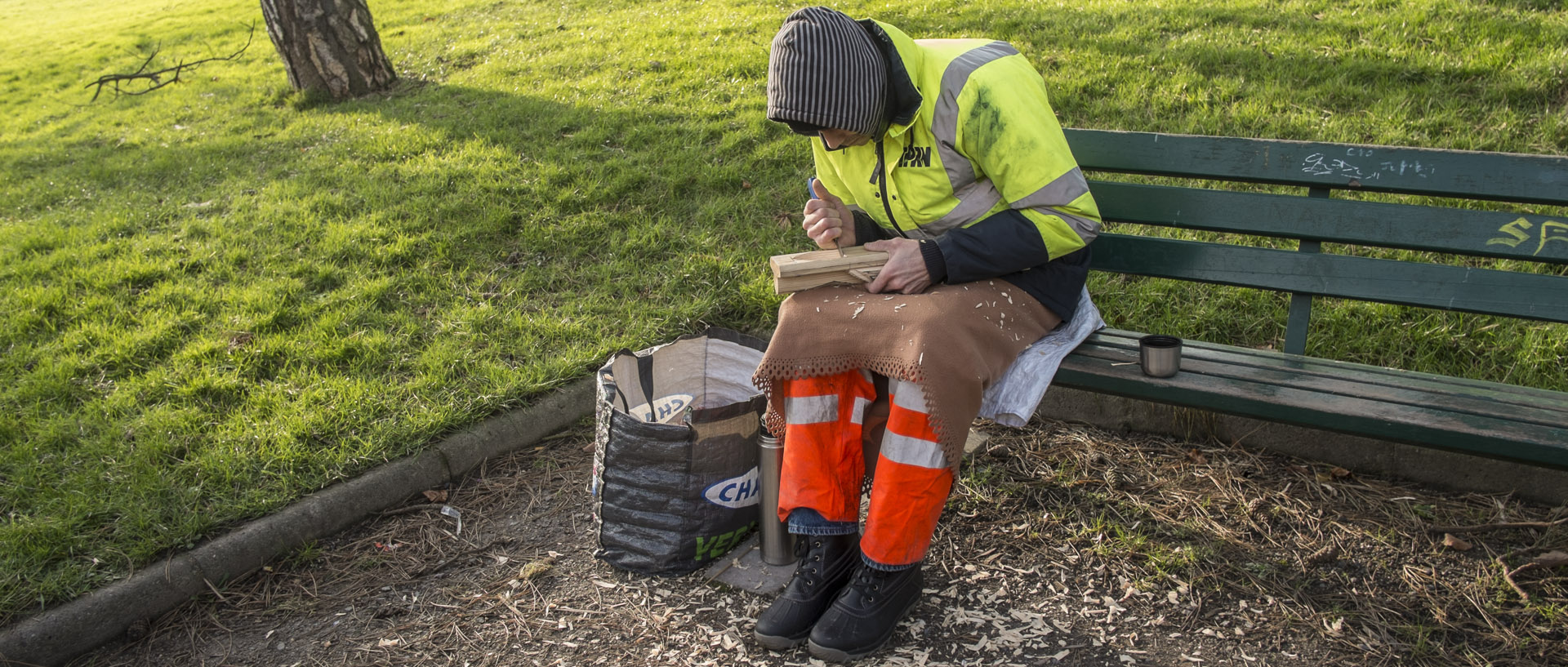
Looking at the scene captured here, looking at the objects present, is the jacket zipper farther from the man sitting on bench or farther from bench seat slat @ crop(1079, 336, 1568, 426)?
bench seat slat @ crop(1079, 336, 1568, 426)

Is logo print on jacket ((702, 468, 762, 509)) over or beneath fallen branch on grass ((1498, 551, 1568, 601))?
over

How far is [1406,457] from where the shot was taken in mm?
2957

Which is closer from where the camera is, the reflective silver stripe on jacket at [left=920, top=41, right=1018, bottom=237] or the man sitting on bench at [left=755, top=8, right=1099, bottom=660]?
the man sitting on bench at [left=755, top=8, right=1099, bottom=660]

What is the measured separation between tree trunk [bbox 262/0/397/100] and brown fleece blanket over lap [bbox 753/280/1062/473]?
5.96 metres

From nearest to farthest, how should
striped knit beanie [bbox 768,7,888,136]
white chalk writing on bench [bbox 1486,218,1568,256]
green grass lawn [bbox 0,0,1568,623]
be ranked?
striped knit beanie [bbox 768,7,888,136], white chalk writing on bench [bbox 1486,218,1568,256], green grass lawn [bbox 0,0,1568,623]

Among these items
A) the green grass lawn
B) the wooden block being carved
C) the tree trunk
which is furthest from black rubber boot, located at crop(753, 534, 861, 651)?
the tree trunk

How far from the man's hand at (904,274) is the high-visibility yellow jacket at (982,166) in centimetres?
2

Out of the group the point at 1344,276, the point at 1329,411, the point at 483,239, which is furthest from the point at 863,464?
the point at 483,239

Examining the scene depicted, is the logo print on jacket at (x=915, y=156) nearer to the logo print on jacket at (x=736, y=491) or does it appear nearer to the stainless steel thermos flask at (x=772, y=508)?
the stainless steel thermos flask at (x=772, y=508)

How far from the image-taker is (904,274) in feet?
8.20

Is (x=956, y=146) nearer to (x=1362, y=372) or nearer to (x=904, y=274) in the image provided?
(x=904, y=274)

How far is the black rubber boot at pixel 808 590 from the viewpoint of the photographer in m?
2.48

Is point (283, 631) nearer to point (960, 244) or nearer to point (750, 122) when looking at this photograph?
point (960, 244)

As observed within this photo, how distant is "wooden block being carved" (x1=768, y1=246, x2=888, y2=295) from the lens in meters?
2.51
